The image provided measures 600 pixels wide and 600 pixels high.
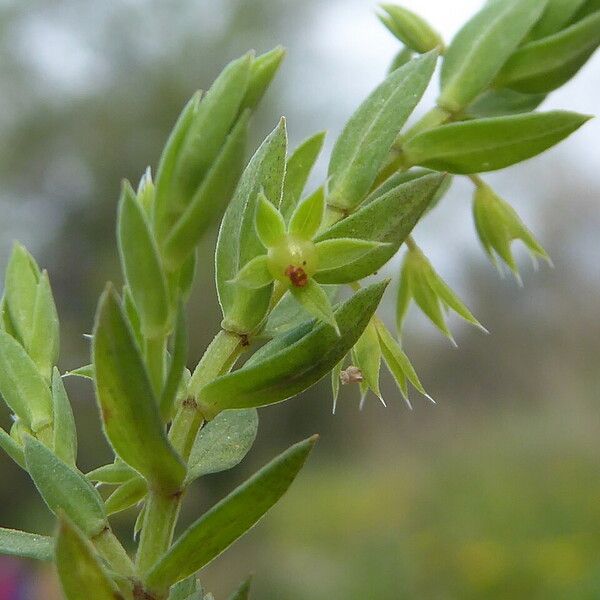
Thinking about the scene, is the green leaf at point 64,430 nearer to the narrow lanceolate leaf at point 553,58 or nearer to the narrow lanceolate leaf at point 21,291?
the narrow lanceolate leaf at point 21,291

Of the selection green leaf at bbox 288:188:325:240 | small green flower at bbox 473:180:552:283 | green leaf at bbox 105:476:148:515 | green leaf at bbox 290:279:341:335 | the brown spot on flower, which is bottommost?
green leaf at bbox 105:476:148:515

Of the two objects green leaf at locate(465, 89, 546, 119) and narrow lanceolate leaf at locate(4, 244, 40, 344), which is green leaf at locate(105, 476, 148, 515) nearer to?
narrow lanceolate leaf at locate(4, 244, 40, 344)

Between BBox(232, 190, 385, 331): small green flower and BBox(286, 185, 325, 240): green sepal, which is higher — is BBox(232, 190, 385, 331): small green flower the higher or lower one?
the lower one

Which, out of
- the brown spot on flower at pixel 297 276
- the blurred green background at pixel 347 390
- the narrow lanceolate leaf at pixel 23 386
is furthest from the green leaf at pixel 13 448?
the blurred green background at pixel 347 390

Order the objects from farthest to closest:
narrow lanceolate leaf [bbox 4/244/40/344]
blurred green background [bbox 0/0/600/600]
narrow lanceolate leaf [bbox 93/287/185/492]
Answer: blurred green background [bbox 0/0/600/600] → narrow lanceolate leaf [bbox 4/244/40/344] → narrow lanceolate leaf [bbox 93/287/185/492]

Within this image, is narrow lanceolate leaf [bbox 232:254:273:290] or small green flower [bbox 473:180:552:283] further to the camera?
small green flower [bbox 473:180:552:283]

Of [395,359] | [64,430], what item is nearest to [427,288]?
[395,359]

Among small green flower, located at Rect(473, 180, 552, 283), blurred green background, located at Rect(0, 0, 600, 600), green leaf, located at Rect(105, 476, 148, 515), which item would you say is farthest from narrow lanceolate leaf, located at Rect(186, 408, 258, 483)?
blurred green background, located at Rect(0, 0, 600, 600)

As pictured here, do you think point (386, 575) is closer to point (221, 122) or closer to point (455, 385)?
point (455, 385)
